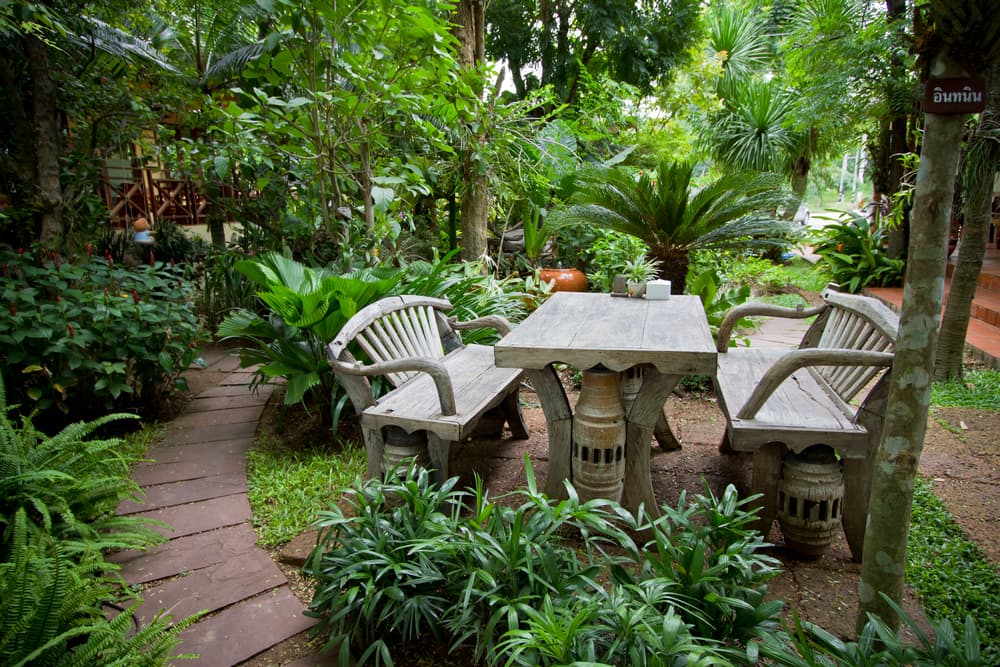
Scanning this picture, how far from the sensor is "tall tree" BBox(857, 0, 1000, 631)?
1.23 metres

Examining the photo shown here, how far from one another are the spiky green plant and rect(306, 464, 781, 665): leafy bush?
84 centimetres

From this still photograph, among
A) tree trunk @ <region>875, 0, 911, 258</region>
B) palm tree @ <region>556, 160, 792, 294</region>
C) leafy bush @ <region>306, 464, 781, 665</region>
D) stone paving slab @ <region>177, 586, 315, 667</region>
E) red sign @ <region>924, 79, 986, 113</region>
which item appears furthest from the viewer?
tree trunk @ <region>875, 0, 911, 258</region>

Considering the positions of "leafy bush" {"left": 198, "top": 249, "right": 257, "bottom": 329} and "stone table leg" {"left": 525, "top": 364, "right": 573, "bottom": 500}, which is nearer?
"stone table leg" {"left": 525, "top": 364, "right": 573, "bottom": 500}

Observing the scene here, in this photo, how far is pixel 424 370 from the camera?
2.33 m

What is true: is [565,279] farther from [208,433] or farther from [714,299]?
[208,433]

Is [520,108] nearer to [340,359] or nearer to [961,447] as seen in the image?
[340,359]

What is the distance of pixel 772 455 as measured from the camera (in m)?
2.25

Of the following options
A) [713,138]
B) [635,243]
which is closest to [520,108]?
[635,243]

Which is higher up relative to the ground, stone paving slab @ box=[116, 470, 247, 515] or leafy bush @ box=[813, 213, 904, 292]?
leafy bush @ box=[813, 213, 904, 292]

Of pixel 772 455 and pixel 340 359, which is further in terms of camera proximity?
pixel 340 359

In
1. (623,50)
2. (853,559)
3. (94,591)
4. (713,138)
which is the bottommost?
(853,559)

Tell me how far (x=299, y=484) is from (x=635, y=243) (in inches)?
169

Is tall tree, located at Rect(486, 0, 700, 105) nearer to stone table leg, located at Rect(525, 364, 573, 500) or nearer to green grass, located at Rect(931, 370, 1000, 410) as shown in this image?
green grass, located at Rect(931, 370, 1000, 410)

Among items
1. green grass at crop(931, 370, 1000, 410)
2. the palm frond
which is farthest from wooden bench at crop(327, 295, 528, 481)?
the palm frond
